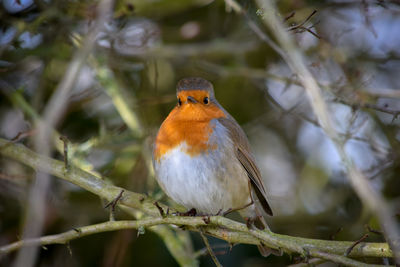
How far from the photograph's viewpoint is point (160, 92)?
5.52 meters

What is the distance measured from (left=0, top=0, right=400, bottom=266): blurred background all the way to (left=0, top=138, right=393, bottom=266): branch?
526mm

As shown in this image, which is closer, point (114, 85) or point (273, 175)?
point (114, 85)

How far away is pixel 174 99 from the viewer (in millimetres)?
4961

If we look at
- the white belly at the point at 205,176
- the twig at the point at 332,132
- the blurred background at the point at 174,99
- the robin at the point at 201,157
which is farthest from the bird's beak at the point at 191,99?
the twig at the point at 332,132

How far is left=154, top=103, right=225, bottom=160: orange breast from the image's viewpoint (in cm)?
367

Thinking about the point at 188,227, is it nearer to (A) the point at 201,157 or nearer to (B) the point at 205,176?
(B) the point at 205,176

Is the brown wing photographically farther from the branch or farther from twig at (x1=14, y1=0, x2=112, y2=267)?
twig at (x1=14, y1=0, x2=112, y2=267)

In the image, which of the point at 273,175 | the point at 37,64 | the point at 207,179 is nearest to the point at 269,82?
the point at 273,175

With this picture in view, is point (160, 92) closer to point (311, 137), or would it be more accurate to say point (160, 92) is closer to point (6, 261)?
point (311, 137)

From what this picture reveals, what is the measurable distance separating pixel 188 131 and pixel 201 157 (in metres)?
0.22

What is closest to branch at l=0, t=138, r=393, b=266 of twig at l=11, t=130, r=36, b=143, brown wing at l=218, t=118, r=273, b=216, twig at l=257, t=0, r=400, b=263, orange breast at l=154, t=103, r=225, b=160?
twig at l=11, t=130, r=36, b=143

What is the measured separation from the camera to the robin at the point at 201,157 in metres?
3.64

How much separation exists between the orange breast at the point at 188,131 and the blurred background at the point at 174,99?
1.87ft

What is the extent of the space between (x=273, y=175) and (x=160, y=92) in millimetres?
1564
